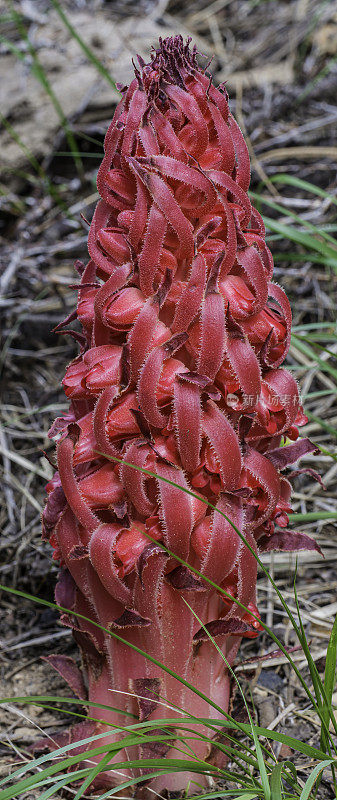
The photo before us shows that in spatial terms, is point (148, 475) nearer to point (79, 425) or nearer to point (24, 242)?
point (79, 425)

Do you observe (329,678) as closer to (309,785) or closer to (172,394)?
(309,785)

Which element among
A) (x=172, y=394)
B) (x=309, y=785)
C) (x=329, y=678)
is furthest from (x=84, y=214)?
(x=309, y=785)

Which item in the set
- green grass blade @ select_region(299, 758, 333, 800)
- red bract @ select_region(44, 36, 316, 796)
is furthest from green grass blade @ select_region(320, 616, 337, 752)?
red bract @ select_region(44, 36, 316, 796)

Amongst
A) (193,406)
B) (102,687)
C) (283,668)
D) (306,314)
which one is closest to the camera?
(193,406)

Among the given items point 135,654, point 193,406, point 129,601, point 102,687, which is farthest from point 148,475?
point 102,687

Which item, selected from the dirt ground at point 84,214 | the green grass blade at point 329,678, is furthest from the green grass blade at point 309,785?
the dirt ground at point 84,214

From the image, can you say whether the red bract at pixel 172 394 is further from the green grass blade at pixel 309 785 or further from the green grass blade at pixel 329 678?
the green grass blade at pixel 309 785
